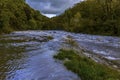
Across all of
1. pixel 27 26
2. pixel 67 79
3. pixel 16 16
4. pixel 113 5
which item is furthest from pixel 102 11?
pixel 67 79

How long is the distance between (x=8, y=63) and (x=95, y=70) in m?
7.71

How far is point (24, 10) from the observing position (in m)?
157

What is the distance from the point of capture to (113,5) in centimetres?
8319

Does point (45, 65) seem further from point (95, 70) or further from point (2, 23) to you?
point (2, 23)

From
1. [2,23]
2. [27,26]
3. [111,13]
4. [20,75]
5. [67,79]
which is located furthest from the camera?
[27,26]

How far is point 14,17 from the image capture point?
122m

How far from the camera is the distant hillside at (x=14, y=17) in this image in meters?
79.3

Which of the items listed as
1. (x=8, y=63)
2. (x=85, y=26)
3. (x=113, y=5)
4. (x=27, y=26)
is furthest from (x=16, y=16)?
(x=8, y=63)

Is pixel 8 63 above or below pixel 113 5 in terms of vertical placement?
below

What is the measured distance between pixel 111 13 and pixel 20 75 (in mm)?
69363

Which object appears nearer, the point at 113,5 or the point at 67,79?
the point at 67,79

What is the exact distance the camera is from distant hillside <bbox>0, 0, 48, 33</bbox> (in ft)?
260

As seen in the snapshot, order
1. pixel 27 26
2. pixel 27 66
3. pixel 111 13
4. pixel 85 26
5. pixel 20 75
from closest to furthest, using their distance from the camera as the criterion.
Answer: pixel 20 75
pixel 27 66
pixel 111 13
pixel 85 26
pixel 27 26

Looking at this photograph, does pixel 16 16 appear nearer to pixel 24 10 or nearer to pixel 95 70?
pixel 24 10
